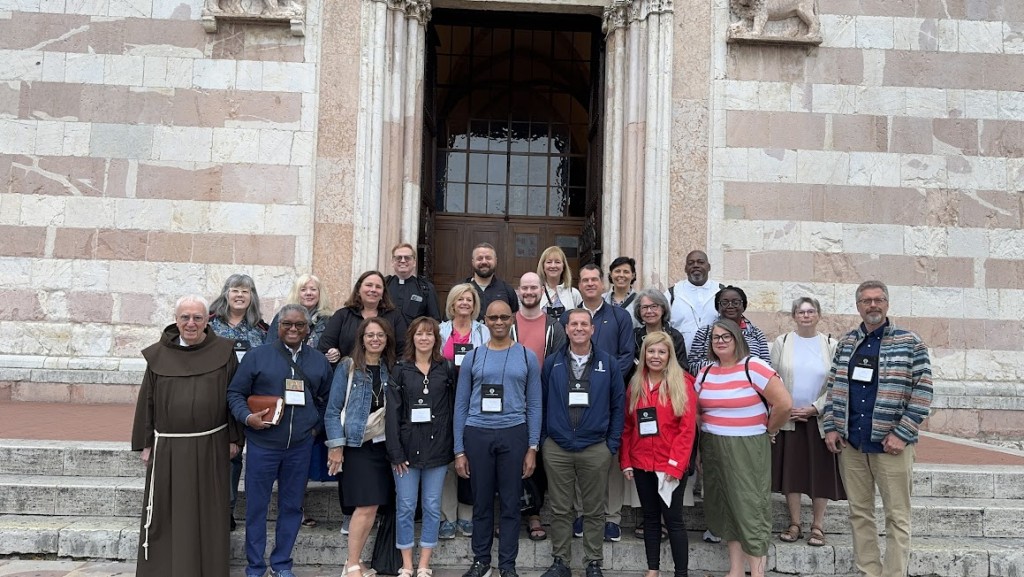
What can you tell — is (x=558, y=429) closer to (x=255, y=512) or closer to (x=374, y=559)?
(x=374, y=559)

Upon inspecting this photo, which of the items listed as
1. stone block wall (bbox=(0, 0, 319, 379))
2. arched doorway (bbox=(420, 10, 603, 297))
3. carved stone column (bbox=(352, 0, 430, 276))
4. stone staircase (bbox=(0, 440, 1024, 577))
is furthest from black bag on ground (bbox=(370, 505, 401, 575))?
arched doorway (bbox=(420, 10, 603, 297))

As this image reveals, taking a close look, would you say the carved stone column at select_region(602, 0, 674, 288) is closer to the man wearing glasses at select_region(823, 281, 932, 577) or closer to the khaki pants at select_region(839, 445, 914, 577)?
the man wearing glasses at select_region(823, 281, 932, 577)

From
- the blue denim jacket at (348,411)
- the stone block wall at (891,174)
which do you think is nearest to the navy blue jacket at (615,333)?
the blue denim jacket at (348,411)

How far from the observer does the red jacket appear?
464 centimetres

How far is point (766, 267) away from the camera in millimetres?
8711

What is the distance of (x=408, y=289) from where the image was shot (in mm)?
6000

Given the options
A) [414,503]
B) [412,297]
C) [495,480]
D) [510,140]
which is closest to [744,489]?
[495,480]

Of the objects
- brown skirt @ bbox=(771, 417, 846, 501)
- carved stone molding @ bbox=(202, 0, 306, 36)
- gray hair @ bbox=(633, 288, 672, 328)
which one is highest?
carved stone molding @ bbox=(202, 0, 306, 36)

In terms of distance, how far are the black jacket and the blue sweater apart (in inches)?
3.8

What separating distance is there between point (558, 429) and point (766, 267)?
4970 millimetres

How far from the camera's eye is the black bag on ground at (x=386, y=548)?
16.0 feet

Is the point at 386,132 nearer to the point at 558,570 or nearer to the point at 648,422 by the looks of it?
the point at 648,422

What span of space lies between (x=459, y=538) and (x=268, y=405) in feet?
5.75

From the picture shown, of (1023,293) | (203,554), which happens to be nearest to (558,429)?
(203,554)
